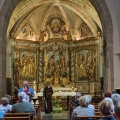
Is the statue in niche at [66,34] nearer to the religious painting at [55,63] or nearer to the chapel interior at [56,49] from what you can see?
the chapel interior at [56,49]

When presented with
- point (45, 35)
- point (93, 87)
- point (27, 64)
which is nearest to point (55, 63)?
point (27, 64)

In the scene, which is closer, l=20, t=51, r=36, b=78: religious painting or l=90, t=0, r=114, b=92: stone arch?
l=90, t=0, r=114, b=92: stone arch

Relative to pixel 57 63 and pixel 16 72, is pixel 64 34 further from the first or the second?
pixel 16 72

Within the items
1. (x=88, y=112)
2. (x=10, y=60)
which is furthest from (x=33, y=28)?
(x=88, y=112)

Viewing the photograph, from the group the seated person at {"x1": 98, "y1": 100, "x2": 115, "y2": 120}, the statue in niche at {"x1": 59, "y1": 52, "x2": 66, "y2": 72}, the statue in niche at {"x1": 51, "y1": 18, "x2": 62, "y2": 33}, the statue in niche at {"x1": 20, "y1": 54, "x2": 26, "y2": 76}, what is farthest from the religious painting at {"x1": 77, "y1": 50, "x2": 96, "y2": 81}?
the seated person at {"x1": 98, "y1": 100, "x2": 115, "y2": 120}

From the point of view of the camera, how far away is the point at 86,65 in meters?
24.1

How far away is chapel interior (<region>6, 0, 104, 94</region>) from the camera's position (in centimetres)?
2334

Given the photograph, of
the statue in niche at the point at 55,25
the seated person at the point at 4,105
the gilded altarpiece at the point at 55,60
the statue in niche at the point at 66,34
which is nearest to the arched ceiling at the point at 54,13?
the statue in niche at the point at 66,34

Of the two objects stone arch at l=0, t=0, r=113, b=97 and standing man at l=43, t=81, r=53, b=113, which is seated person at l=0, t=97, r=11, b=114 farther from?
standing man at l=43, t=81, r=53, b=113

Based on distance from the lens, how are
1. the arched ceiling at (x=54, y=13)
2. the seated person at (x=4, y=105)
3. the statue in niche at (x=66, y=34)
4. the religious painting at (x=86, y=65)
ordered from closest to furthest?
the seated person at (x=4, y=105) < the arched ceiling at (x=54, y=13) < the religious painting at (x=86, y=65) < the statue in niche at (x=66, y=34)

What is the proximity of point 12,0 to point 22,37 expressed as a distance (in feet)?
35.0

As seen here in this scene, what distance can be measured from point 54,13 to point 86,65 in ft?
15.0

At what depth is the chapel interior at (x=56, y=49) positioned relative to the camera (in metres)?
23.3

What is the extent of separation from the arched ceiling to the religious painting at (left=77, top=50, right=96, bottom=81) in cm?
162
